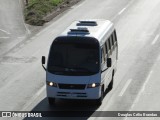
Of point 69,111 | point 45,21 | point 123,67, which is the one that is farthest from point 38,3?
point 69,111

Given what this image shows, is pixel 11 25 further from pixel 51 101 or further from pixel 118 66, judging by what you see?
pixel 51 101

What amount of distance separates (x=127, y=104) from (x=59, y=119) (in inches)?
130

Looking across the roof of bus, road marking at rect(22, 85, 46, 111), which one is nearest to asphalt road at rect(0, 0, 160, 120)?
road marking at rect(22, 85, 46, 111)

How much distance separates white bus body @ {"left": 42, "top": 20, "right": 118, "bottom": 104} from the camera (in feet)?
71.7

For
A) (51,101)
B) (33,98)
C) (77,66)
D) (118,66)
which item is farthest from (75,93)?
(118,66)

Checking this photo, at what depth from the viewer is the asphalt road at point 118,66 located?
23.4 metres

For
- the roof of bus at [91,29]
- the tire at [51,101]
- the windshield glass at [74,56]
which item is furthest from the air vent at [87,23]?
the tire at [51,101]

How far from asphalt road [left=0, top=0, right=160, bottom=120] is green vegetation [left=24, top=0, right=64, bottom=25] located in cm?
113

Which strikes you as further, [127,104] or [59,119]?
[127,104]

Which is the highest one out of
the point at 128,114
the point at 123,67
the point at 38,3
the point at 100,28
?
the point at 100,28

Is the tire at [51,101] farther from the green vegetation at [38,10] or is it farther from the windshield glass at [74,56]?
the green vegetation at [38,10]

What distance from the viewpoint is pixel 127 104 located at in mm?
23219

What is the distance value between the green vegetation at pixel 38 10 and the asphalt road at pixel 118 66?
1128 mm

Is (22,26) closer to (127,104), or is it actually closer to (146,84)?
(146,84)
